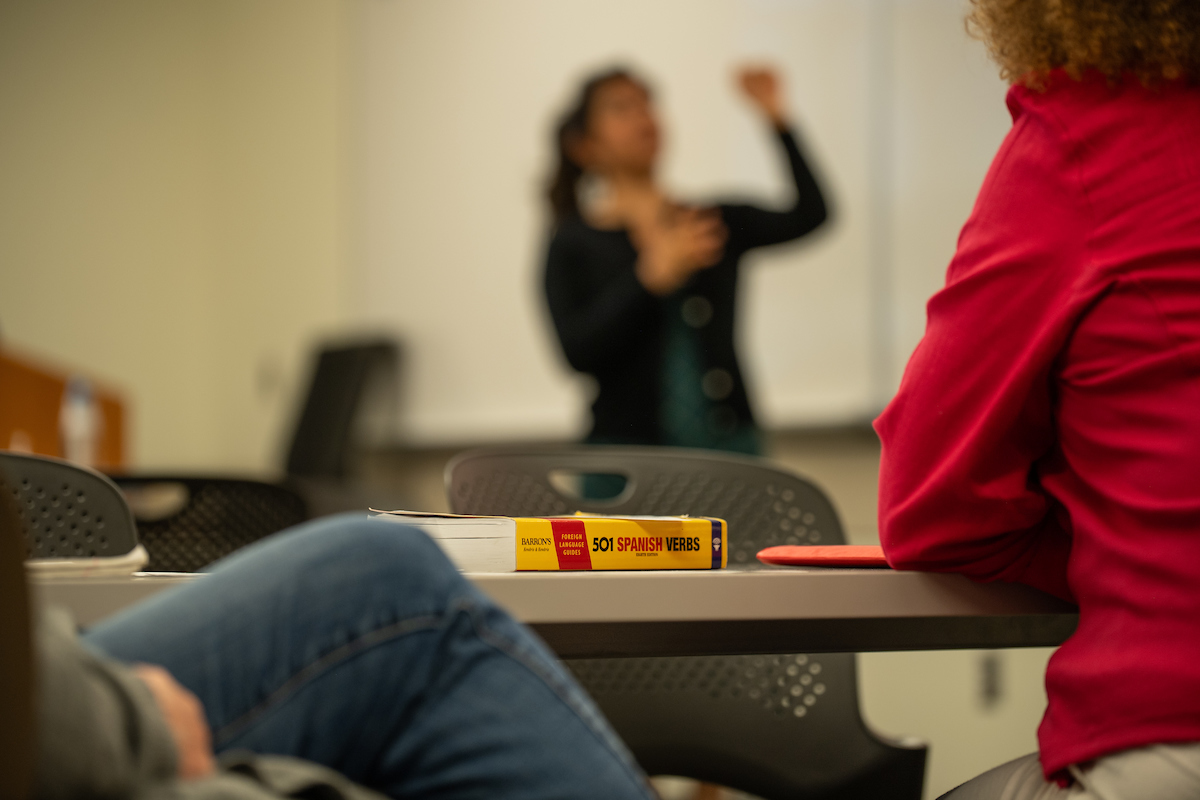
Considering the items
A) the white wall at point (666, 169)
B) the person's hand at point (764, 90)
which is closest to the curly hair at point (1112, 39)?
the white wall at point (666, 169)

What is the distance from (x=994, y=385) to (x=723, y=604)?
25cm

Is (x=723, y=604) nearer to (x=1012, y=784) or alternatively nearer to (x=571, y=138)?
(x=1012, y=784)

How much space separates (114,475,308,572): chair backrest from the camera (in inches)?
52.1

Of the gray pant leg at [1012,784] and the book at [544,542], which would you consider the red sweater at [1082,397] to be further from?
the book at [544,542]

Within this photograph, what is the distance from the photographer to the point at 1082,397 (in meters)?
0.82

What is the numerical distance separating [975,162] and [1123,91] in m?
2.24

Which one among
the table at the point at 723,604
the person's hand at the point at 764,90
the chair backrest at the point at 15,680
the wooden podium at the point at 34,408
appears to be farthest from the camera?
the person's hand at the point at 764,90

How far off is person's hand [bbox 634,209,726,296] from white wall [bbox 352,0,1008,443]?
686 millimetres

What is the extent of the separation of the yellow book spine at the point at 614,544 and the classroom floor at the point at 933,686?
28 cm

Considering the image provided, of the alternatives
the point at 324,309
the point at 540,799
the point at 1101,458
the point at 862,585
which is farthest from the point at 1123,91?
the point at 324,309

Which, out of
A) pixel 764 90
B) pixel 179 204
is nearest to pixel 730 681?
pixel 764 90

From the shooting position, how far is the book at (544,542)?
80cm

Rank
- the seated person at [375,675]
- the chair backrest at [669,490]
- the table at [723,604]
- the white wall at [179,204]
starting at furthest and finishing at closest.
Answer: the white wall at [179,204] < the chair backrest at [669,490] < the table at [723,604] < the seated person at [375,675]

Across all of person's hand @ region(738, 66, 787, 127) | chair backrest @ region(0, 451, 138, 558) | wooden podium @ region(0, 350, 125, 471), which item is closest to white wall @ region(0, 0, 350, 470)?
wooden podium @ region(0, 350, 125, 471)
